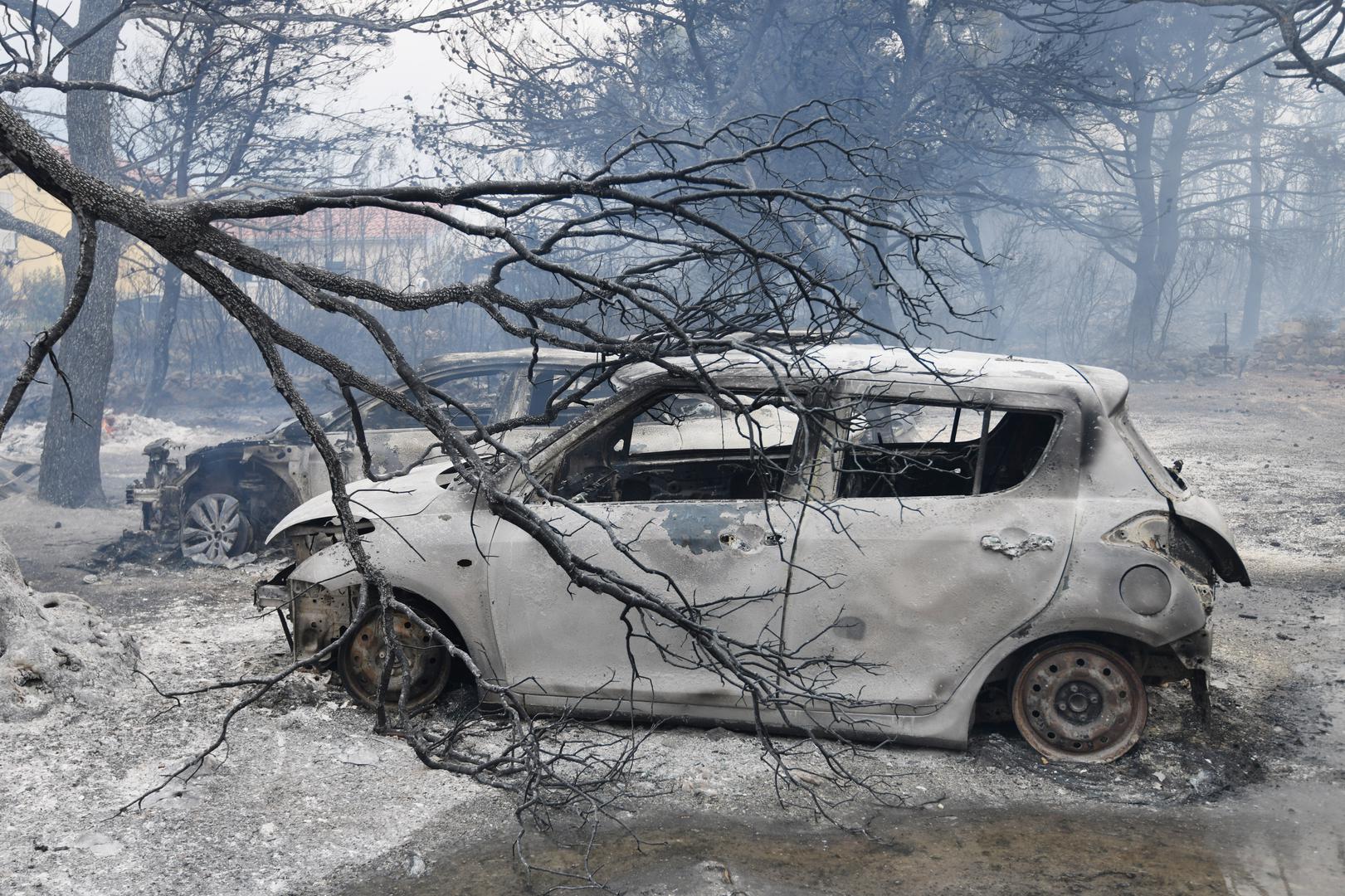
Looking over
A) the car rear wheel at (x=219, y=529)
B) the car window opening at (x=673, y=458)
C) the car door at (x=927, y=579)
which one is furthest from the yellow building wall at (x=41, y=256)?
the car door at (x=927, y=579)

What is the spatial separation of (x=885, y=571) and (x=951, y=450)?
1292mm

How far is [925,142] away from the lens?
1808cm

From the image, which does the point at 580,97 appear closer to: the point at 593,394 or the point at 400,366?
the point at 593,394

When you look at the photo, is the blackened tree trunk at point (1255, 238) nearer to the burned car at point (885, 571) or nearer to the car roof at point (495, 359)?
the car roof at point (495, 359)

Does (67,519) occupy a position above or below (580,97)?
below

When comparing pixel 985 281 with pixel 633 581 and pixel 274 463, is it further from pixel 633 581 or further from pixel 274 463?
pixel 633 581

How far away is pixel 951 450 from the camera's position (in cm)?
542

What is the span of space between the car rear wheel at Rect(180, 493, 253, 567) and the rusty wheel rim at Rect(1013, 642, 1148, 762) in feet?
22.5

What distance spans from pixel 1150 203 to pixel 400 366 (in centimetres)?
3521

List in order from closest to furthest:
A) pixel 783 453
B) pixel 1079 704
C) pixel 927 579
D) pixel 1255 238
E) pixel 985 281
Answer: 1. pixel 927 579
2. pixel 1079 704
3. pixel 783 453
4. pixel 1255 238
5. pixel 985 281

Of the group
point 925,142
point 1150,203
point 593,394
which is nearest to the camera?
point 593,394

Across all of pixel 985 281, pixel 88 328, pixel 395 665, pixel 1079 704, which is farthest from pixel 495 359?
pixel 985 281

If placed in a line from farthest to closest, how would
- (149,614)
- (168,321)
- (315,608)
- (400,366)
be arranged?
(168,321) < (149,614) < (315,608) < (400,366)

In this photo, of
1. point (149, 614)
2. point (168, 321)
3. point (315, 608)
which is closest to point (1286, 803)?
point (315, 608)
